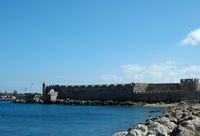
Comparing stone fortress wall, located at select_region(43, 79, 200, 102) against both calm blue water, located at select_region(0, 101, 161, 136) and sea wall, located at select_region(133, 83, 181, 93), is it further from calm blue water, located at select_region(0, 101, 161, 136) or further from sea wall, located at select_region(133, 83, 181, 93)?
calm blue water, located at select_region(0, 101, 161, 136)

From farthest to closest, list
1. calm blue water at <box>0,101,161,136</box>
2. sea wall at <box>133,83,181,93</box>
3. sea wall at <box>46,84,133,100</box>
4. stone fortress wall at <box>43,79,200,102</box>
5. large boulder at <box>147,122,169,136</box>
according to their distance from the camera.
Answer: sea wall at <box>46,84,133,100</box> < sea wall at <box>133,83,181,93</box> < stone fortress wall at <box>43,79,200,102</box> < calm blue water at <box>0,101,161,136</box> < large boulder at <box>147,122,169,136</box>

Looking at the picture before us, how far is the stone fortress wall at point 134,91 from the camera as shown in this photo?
234 feet

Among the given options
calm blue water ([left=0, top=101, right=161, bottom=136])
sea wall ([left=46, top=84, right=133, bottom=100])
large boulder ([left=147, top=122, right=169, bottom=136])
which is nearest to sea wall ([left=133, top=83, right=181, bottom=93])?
sea wall ([left=46, top=84, right=133, bottom=100])

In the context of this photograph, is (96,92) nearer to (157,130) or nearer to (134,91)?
(134,91)

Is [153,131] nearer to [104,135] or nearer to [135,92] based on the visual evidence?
[104,135]

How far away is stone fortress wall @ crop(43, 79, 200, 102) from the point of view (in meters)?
71.4

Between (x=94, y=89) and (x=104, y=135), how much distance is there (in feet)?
204

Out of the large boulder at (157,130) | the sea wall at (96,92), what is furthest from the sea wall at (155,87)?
the large boulder at (157,130)

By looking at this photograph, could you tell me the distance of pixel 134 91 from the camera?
77.8 meters

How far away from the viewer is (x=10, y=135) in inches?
936

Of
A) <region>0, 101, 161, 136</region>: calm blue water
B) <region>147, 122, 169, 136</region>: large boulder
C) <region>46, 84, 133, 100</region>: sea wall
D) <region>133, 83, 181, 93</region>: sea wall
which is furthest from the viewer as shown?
<region>46, 84, 133, 100</region>: sea wall

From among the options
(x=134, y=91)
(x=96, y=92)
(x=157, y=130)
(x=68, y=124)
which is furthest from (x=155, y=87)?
(x=157, y=130)

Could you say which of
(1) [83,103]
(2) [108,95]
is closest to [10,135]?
(1) [83,103]

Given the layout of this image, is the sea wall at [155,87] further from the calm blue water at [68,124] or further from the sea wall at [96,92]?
the calm blue water at [68,124]
